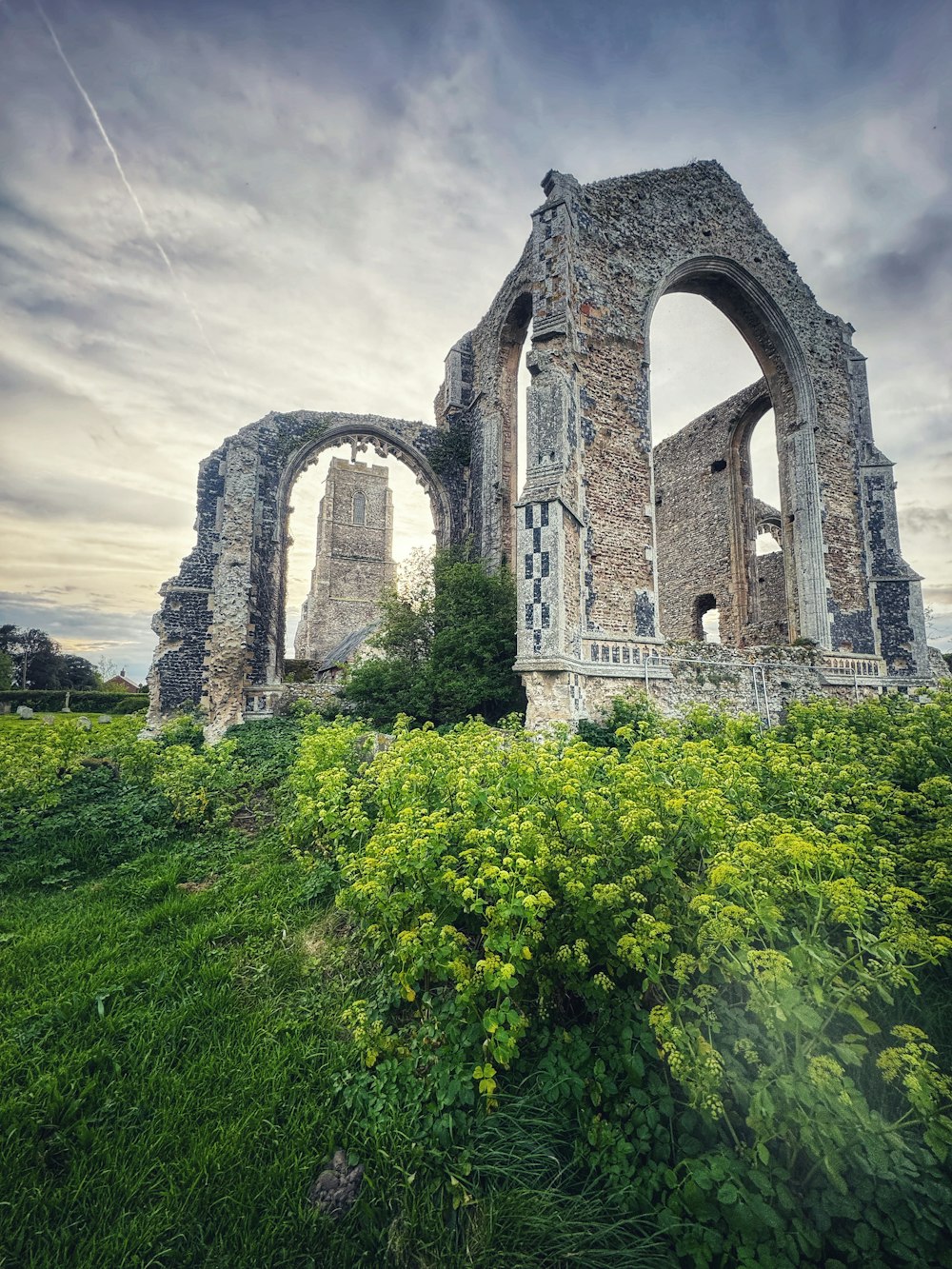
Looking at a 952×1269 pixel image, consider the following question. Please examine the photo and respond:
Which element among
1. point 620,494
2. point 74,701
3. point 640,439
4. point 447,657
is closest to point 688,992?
point 447,657

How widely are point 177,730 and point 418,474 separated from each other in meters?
9.92

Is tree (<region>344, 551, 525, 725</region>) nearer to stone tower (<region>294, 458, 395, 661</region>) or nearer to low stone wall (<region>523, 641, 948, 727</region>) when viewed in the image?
low stone wall (<region>523, 641, 948, 727</region>)

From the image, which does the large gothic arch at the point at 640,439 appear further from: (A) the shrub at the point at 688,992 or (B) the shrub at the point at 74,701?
(B) the shrub at the point at 74,701

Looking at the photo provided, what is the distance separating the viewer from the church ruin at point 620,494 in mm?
8875

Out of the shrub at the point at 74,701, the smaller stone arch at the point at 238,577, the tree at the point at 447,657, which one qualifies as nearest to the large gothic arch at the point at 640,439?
the tree at the point at 447,657

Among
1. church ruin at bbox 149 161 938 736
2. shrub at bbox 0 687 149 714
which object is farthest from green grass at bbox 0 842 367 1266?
shrub at bbox 0 687 149 714

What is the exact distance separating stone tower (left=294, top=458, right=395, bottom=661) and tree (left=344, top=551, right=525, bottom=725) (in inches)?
Answer: 762

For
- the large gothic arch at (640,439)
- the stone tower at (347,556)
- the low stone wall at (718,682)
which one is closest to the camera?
the low stone wall at (718,682)

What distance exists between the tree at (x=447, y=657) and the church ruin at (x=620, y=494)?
151 centimetres

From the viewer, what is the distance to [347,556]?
31.5 m

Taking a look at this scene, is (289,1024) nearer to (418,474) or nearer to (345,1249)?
(345,1249)

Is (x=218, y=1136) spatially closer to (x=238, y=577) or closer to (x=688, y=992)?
(x=688, y=992)

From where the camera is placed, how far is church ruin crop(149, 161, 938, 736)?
8875 millimetres

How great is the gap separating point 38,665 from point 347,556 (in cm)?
2225
